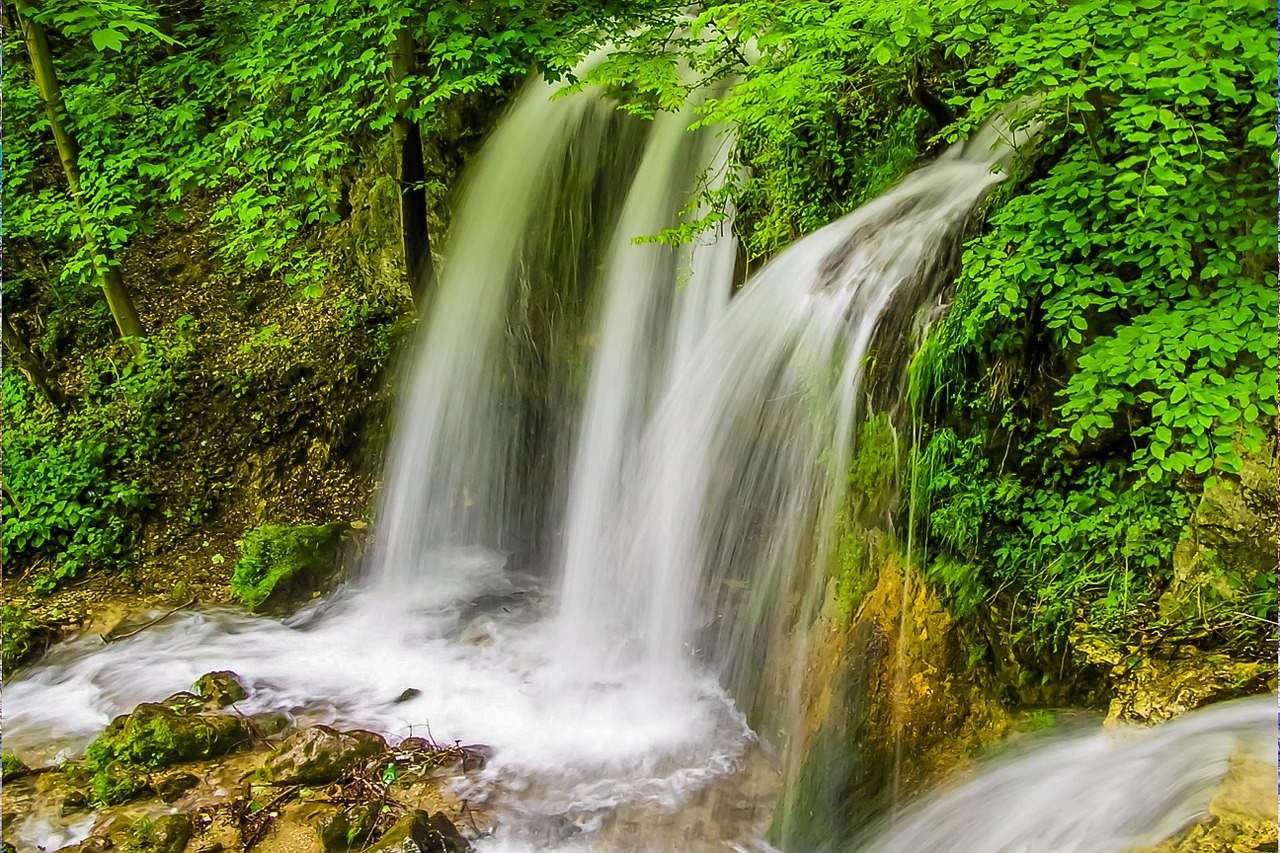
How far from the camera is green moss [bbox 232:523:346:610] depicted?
233 inches

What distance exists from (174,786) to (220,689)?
751 mm

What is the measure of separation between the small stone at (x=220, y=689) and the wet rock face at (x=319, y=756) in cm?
65

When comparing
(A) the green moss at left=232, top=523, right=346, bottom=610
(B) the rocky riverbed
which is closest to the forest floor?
(A) the green moss at left=232, top=523, right=346, bottom=610

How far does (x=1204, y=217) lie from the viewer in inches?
122

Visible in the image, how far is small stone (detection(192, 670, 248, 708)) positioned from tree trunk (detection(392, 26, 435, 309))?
316 cm

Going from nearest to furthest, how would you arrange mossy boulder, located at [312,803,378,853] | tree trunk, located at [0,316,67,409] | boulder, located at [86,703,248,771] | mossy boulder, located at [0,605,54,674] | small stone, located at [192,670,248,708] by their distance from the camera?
mossy boulder, located at [312,803,378,853]
boulder, located at [86,703,248,771]
small stone, located at [192,670,248,708]
mossy boulder, located at [0,605,54,674]
tree trunk, located at [0,316,67,409]

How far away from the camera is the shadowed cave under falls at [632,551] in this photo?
12.1 ft

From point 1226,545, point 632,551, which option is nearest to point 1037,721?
point 1226,545

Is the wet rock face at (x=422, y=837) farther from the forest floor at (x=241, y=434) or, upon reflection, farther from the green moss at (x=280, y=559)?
the forest floor at (x=241, y=434)

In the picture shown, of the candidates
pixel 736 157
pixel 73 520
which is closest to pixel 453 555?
pixel 73 520

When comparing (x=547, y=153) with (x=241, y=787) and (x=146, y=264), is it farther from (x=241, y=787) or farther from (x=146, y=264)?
(x=241, y=787)

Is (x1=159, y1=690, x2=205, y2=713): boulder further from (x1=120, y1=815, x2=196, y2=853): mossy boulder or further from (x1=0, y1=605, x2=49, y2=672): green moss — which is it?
(x1=0, y1=605, x2=49, y2=672): green moss

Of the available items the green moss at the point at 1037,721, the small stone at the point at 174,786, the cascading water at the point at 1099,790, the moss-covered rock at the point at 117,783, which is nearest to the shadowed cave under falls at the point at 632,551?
the cascading water at the point at 1099,790

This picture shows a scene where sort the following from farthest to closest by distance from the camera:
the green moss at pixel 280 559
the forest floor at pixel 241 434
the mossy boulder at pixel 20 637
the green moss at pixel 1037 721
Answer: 1. the forest floor at pixel 241 434
2. the green moss at pixel 280 559
3. the mossy boulder at pixel 20 637
4. the green moss at pixel 1037 721
